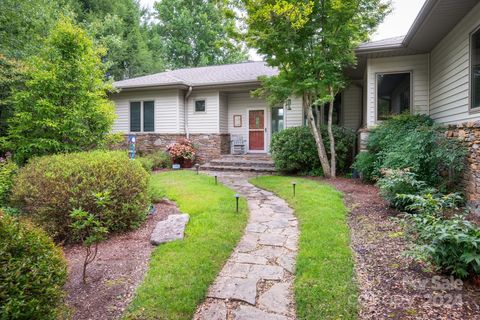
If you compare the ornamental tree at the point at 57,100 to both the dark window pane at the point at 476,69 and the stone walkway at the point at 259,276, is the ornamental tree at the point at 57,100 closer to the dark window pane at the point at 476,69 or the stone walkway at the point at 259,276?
the stone walkway at the point at 259,276

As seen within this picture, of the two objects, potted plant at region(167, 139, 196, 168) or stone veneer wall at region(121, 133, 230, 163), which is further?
stone veneer wall at region(121, 133, 230, 163)

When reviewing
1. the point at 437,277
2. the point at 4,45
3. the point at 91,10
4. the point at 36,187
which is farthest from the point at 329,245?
the point at 91,10

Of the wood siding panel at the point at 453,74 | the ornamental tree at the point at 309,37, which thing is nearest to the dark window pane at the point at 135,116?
the ornamental tree at the point at 309,37

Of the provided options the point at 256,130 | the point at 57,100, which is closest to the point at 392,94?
the point at 256,130

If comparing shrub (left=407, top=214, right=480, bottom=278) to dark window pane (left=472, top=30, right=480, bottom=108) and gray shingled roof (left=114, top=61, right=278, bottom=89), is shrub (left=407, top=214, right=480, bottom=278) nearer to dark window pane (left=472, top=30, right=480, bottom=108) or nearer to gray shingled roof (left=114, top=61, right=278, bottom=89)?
dark window pane (left=472, top=30, right=480, bottom=108)

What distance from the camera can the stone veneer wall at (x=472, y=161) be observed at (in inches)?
178

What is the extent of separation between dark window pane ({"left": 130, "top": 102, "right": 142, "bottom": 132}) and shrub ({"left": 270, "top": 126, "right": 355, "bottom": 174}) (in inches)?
251

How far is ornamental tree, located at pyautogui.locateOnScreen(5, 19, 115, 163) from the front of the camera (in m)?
5.57

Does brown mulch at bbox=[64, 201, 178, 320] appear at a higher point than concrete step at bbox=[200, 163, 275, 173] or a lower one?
lower

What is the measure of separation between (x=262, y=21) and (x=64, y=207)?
5.86 metres

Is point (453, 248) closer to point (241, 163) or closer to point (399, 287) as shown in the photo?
point (399, 287)

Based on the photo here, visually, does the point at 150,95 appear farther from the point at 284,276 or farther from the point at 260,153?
the point at 284,276

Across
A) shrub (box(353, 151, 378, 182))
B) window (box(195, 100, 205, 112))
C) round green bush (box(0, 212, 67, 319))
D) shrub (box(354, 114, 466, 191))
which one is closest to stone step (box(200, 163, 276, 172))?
window (box(195, 100, 205, 112))

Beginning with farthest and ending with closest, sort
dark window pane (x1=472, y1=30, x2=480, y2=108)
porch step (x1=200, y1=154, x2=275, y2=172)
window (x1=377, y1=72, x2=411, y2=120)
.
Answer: porch step (x1=200, y1=154, x2=275, y2=172) < window (x1=377, y1=72, x2=411, y2=120) < dark window pane (x1=472, y1=30, x2=480, y2=108)
